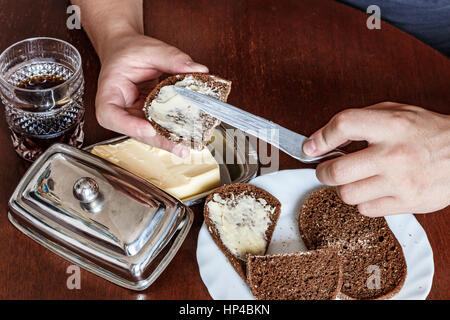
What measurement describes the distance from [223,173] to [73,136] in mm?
339

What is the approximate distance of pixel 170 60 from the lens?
1.15 metres

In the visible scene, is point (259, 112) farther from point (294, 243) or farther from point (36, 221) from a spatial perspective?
point (36, 221)

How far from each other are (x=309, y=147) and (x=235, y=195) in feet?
0.62

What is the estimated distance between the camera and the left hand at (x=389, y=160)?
0.91 metres

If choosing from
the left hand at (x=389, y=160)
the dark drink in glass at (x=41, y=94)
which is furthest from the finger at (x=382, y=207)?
the dark drink in glass at (x=41, y=94)

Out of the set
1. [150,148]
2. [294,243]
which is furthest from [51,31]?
[294,243]

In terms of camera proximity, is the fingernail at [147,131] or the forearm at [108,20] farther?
the forearm at [108,20]

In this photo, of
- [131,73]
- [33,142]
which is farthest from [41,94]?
[131,73]

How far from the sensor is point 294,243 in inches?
40.3

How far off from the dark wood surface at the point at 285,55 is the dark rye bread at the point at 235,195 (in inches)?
2.6

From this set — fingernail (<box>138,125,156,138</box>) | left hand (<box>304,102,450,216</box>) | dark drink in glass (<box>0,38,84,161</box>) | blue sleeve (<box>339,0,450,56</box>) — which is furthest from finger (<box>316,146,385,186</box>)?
blue sleeve (<box>339,0,450,56</box>)

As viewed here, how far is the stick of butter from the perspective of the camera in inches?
41.1

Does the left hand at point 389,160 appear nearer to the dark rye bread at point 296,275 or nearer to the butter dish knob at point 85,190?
the dark rye bread at point 296,275

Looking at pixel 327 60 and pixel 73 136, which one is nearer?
pixel 73 136
